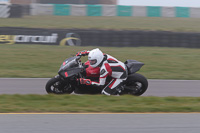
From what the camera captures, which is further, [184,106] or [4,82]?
[4,82]

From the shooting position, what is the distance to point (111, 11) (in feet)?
103

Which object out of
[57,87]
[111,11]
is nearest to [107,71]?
[57,87]

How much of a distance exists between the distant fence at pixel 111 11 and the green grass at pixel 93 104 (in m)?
24.7

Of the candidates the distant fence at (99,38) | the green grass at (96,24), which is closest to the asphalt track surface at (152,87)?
the distant fence at (99,38)

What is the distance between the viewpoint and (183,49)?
57.2 ft

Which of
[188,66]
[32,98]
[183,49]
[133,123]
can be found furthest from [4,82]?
[183,49]

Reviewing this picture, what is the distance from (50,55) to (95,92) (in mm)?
7617

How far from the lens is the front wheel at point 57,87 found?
24.2 feet

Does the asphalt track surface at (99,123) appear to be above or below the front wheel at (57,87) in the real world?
above

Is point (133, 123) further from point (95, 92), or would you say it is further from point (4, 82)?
point (4, 82)

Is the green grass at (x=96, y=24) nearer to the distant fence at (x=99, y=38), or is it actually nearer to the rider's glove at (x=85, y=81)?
the distant fence at (x=99, y=38)

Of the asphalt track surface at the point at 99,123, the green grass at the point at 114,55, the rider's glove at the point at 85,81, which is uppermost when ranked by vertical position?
the asphalt track surface at the point at 99,123

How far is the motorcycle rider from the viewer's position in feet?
23.6

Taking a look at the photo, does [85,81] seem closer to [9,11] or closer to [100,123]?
[100,123]
